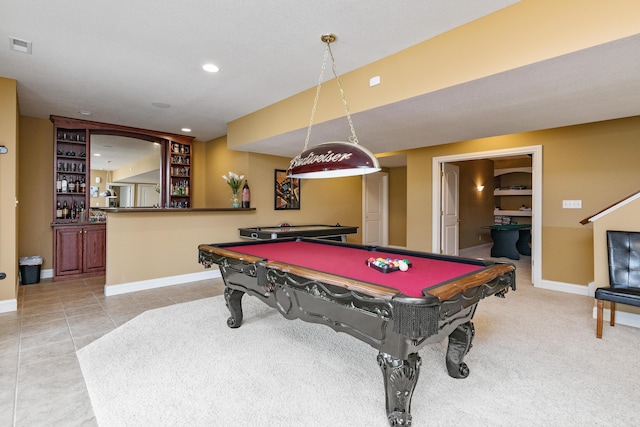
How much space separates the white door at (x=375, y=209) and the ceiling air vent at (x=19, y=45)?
5.80 metres

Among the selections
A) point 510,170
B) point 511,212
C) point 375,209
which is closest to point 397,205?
point 375,209

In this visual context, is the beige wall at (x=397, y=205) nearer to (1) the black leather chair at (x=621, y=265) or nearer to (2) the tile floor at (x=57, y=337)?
(2) the tile floor at (x=57, y=337)

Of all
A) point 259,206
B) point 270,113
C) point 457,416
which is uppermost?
point 270,113

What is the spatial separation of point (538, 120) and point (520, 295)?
223 centimetres

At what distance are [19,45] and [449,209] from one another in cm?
626

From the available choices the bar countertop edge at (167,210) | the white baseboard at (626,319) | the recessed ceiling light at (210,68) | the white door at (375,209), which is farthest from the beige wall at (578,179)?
the bar countertop edge at (167,210)

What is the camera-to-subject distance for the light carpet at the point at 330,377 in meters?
1.78

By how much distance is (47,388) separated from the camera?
6.71 ft

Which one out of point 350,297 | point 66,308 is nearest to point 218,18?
point 350,297

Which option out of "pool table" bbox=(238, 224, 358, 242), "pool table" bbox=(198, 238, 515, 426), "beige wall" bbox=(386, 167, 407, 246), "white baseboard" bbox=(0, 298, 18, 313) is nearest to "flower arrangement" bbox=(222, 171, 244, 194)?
"pool table" bbox=(238, 224, 358, 242)

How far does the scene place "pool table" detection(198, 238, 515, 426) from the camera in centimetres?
148

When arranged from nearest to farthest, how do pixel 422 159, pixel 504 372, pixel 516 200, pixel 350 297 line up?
pixel 350 297, pixel 504 372, pixel 422 159, pixel 516 200

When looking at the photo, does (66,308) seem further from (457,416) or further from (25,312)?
(457,416)

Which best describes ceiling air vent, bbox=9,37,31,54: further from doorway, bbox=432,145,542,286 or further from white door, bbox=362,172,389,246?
white door, bbox=362,172,389,246
